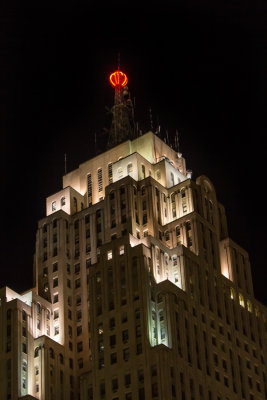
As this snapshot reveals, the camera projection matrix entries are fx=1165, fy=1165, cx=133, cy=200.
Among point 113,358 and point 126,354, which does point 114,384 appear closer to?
point 113,358

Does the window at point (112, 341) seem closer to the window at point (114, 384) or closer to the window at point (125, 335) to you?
the window at point (125, 335)

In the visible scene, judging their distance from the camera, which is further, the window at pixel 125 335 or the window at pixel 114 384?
the window at pixel 125 335

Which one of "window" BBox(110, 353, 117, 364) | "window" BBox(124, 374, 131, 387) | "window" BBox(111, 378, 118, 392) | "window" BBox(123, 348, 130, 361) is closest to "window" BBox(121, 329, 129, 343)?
"window" BBox(123, 348, 130, 361)

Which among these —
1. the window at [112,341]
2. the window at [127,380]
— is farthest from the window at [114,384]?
the window at [112,341]

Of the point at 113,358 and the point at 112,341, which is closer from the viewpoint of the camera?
the point at 113,358

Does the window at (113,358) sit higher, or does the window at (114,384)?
the window at (113,358)

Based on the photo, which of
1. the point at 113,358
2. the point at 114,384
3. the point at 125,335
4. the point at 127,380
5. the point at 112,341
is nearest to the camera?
the point at 127,380

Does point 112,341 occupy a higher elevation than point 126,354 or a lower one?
higher

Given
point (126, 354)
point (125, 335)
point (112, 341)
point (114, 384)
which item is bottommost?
point (114, 384)

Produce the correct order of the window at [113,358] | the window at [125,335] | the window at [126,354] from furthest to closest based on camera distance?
the window at [125,335] → the window at [113,358] → the window at [126,354]

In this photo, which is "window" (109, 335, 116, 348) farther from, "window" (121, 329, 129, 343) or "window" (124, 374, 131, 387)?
"window" (124, 374, 131, 387)

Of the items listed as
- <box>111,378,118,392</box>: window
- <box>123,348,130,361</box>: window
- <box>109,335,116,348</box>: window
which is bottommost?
<box>111,378,118,392</box>: window

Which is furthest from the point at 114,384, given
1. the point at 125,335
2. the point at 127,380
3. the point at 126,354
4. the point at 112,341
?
the point at 125,335

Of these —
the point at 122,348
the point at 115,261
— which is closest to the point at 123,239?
the point at 115,261
